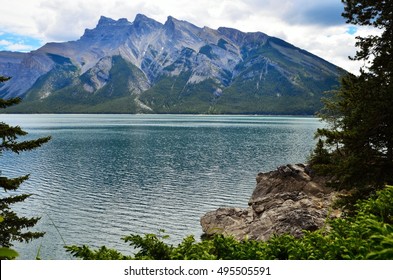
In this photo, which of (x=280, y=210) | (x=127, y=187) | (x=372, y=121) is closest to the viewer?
(x=372, y=121)

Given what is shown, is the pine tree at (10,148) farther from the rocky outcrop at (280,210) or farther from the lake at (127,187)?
the rocky outcrop at (280,210)

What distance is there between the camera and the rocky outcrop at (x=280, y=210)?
29844 millimetres

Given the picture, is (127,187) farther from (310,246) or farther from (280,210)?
(310,246)

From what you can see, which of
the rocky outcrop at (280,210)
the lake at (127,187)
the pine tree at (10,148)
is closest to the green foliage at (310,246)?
the lake at (127,187)

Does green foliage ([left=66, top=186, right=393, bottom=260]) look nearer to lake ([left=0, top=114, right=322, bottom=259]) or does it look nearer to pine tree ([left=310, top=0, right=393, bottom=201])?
lake ([left=0, top=114, right=322, bottom=259])

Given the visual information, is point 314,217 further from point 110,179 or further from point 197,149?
point 197,149

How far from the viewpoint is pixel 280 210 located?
36.7m

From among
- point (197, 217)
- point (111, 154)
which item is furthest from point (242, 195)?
point (111, 154)

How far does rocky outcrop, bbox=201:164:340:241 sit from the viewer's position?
97.9 ft

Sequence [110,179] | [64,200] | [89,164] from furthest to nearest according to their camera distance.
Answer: [89,164]
[110,179]
[64,200]

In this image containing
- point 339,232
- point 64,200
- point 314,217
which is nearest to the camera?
point 339,232

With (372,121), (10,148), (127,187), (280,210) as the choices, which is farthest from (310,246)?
(127,187)

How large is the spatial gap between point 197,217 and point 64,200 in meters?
24.7

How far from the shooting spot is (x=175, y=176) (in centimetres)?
7988
